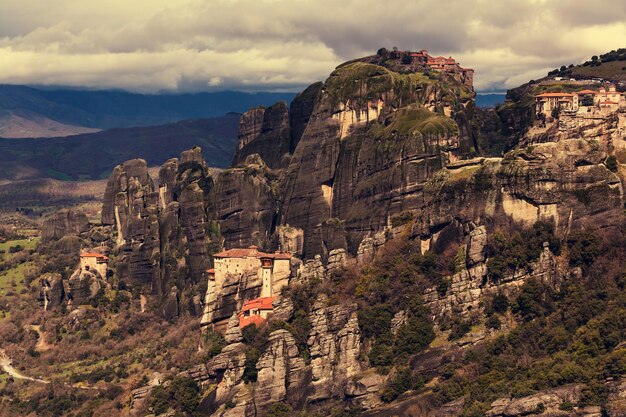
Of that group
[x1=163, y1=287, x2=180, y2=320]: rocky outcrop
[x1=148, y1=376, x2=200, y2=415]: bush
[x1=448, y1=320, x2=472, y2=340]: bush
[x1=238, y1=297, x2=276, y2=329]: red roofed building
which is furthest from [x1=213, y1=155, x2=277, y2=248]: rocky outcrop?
[x1=448, y1=320, x2=472, y2=340]: bush

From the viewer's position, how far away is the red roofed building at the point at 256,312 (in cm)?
14125

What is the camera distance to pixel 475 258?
124 m

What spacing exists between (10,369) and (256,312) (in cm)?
5651

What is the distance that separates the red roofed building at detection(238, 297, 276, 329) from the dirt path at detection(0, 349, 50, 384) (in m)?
42.4

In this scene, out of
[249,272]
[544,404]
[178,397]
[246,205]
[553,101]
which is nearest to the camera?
[544,404]

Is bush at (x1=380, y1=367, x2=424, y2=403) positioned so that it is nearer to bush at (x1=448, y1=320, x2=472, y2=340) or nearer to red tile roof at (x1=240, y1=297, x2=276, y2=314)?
bush at (x1=448, y1=320, x2=472, y2=340)

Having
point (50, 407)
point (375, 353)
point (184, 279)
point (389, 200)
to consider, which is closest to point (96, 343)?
point (184, 279)

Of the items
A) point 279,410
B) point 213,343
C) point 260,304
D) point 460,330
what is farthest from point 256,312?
point 460,330

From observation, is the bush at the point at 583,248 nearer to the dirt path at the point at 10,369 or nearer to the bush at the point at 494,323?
the bush at the point at 494,323

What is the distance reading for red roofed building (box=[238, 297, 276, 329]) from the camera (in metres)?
141

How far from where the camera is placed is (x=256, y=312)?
14325 centimetres

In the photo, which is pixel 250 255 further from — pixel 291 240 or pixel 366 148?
pixel 366 148

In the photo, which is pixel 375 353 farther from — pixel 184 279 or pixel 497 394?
pixel 184 279

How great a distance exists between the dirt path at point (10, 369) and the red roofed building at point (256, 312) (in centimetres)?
4241
